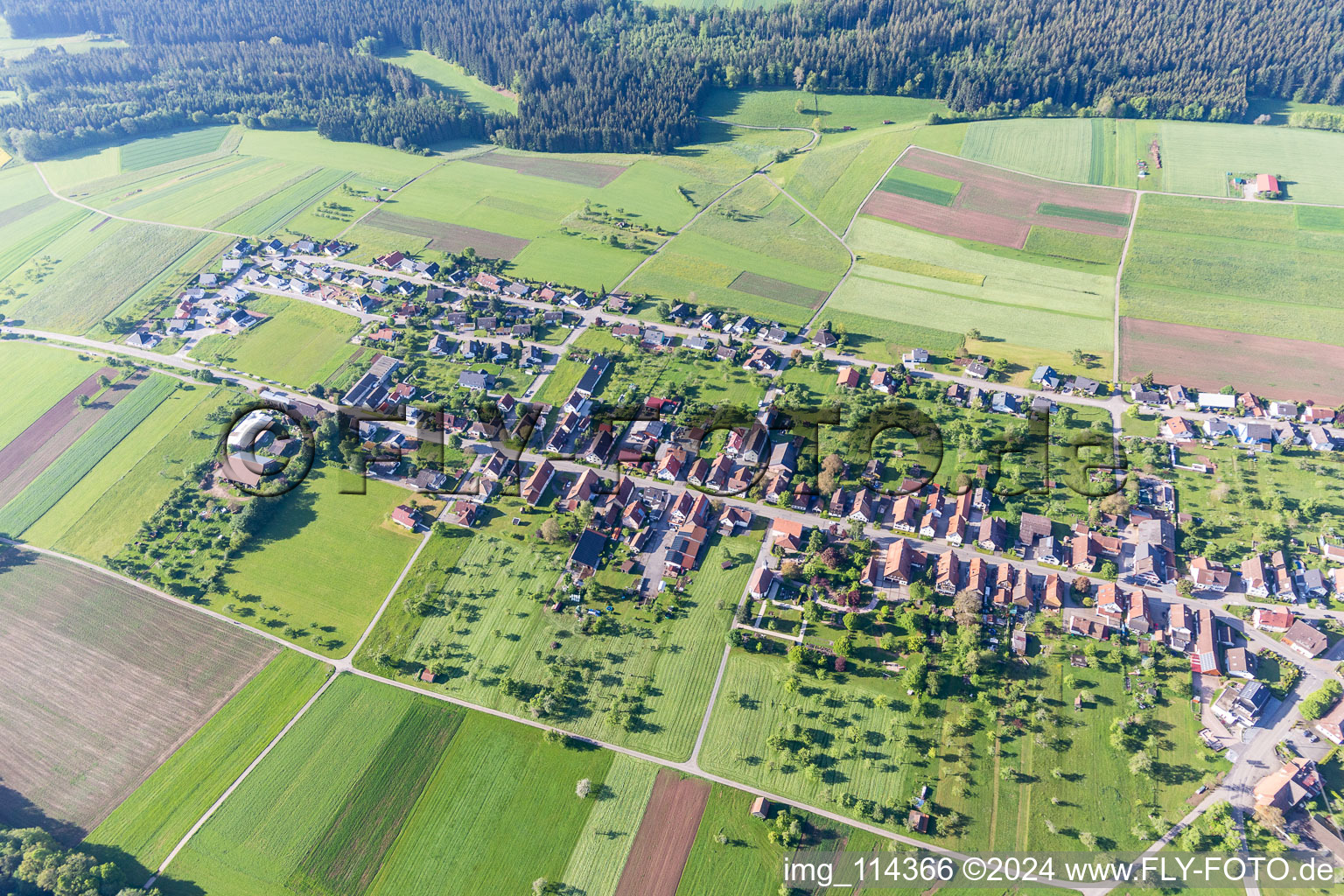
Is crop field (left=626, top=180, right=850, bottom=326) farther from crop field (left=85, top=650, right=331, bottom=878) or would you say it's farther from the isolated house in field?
crop field (left=85, top=650, right=331, bottom=878)

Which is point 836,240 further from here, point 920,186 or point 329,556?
point 329,556

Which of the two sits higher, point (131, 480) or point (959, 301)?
point (959, 301)

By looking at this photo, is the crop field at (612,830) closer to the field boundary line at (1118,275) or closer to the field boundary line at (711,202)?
the field boundary line at (711,202)

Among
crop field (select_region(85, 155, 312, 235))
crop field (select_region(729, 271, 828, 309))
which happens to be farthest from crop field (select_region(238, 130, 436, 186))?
crop field (select_region(729, 271, 828, 309))

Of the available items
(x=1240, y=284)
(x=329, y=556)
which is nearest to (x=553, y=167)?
(x=329, y=556)

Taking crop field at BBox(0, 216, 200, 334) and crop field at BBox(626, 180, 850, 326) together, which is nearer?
crop field at BBox(626, 180, 850, 326)
